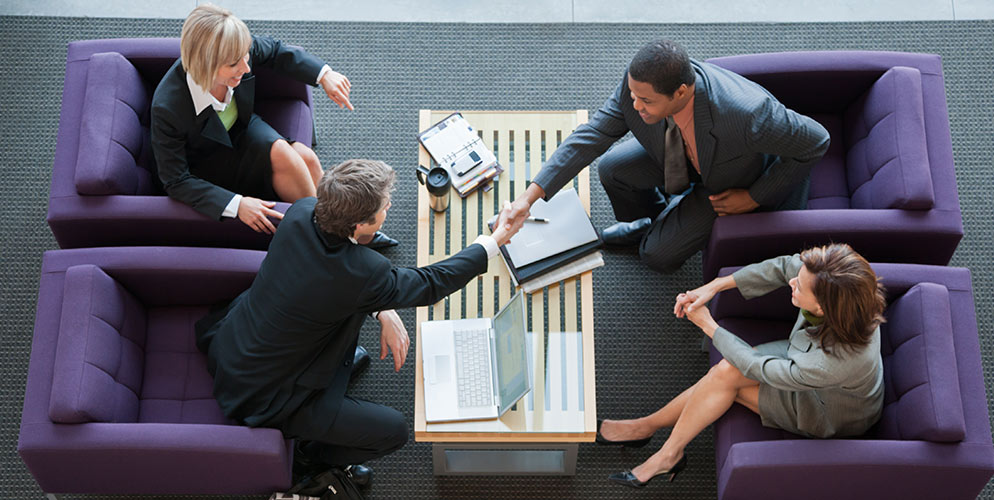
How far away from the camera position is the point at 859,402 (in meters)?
2.66

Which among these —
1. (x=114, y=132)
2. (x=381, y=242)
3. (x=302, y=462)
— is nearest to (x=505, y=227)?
(x=381, y=242)

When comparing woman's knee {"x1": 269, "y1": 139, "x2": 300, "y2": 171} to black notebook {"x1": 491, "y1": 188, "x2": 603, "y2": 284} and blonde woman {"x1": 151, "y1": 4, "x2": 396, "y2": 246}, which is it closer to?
blonde woman {"x1": 151, "y1": 4, "x2": 396, "y2": 246}

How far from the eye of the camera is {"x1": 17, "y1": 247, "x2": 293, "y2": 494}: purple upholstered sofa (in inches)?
105

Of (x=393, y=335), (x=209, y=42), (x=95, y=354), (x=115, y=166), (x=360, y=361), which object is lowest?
(x=360, y=361)

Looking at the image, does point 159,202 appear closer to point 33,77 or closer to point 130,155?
point 130,155

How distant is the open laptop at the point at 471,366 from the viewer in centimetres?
280

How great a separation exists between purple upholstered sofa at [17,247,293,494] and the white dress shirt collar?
47cm

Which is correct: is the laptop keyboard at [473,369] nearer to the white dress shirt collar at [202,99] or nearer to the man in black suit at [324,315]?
the man in black suit at [324,315]

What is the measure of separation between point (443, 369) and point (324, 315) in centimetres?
48

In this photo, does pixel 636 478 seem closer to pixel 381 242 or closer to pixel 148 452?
pixel 381 242

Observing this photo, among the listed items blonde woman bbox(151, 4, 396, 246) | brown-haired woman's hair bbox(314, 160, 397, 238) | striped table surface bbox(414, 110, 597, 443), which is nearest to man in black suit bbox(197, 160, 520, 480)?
brown-haired woman's hair bbox(314, 160, 397, 238)

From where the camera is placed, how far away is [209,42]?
9.05 ft

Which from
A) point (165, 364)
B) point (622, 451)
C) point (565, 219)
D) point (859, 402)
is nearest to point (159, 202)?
point (165, 364)

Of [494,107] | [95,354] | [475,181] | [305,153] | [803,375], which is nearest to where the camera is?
[803,375]
